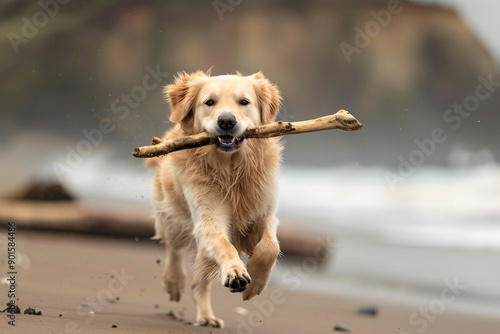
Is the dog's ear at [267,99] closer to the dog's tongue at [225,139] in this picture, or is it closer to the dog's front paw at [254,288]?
the dog's tongue at [225,139]

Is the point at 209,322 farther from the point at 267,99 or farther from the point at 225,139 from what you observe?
the point at 267,99

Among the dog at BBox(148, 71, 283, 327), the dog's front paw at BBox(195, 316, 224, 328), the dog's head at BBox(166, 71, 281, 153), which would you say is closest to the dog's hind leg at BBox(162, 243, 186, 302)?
the dog's front paw at BBox(195, 316, 224, 328)

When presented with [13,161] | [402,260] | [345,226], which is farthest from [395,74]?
[13,161]

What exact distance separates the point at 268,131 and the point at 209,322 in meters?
1.84

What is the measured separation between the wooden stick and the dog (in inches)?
3.1

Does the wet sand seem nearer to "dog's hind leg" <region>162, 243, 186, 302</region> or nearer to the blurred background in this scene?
"dog's hind leg" <region>162, 243, 186, 302</region>

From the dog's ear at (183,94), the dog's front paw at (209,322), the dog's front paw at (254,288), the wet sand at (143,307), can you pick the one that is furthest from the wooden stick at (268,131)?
the dog's front paw at (209,322)

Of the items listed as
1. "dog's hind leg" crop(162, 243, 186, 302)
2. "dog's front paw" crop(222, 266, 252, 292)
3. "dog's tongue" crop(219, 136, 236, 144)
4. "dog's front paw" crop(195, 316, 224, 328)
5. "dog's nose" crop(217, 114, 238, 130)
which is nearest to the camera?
"dog's front paw" crop(222, 266, 252, 292)

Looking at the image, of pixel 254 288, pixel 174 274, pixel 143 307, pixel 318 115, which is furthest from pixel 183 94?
pixel 318 115

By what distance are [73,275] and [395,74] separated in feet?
42.8

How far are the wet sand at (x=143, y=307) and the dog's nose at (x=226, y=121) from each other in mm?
1430

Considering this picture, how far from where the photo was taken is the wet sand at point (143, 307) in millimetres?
4152

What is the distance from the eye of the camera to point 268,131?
4.00 metres

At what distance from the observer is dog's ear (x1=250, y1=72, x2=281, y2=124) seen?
14.8 feet
